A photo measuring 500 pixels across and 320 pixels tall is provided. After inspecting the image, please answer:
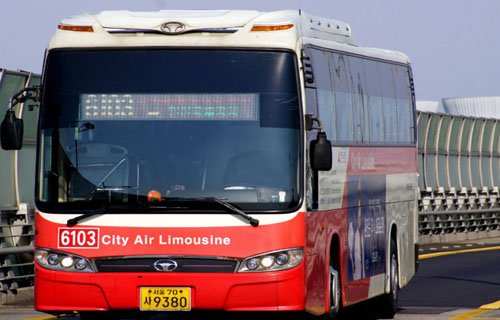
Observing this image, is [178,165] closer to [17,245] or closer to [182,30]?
[182,30]

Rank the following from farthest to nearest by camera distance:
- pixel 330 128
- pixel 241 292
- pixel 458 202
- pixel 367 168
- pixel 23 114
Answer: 1. pixel 458 202
2. pixel 23 114
3. pixel 367 168
4. pixel 330 128
5. pixel 241 292

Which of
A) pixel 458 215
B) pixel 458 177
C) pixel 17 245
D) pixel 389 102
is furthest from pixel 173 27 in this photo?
pixel 458 177

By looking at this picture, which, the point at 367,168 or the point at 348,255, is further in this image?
the point at 367,168

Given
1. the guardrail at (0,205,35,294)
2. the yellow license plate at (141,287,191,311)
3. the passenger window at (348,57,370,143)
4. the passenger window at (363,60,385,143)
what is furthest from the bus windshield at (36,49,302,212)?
the guardrail at (0,205,35,294)

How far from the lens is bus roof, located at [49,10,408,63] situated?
11.4 m

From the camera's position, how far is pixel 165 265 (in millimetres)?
11000

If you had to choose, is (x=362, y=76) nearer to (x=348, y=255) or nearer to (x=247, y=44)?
(x=348, y=255)

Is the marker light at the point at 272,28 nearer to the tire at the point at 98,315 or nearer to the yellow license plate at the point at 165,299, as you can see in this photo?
the yellow license plate at the point at 165,299

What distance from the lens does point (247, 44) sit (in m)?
11.4

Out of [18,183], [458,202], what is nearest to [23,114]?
[18,183]

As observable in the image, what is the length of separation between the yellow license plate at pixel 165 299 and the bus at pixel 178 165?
12 mm

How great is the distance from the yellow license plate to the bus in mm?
12

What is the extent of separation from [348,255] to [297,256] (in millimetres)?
2515

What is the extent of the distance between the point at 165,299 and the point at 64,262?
0.91 metres
